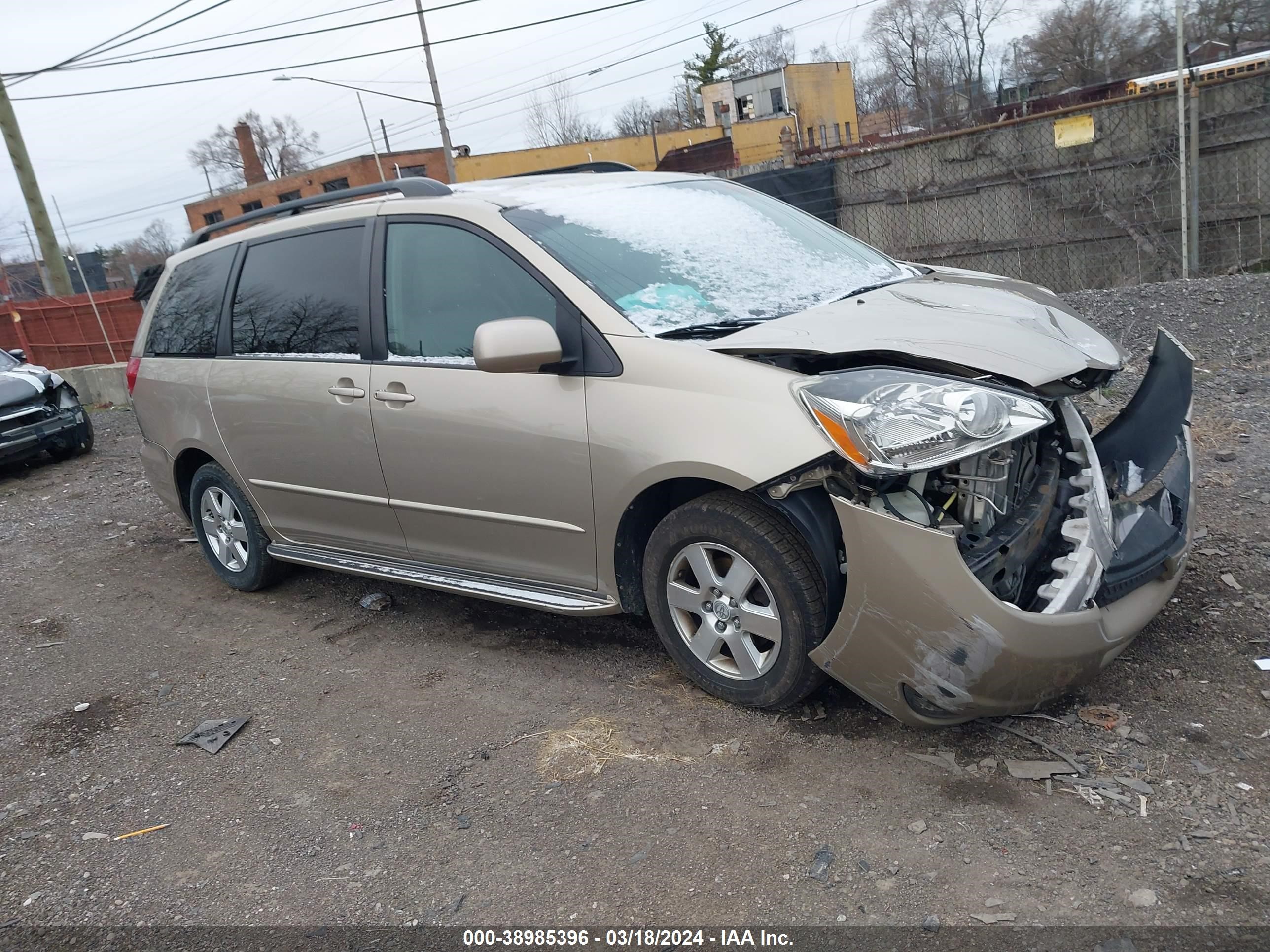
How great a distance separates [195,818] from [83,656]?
6.44ft

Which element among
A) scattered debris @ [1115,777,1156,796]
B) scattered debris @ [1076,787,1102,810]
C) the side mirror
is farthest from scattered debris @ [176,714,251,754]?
scattered debris @ [1115,777,1156,796]

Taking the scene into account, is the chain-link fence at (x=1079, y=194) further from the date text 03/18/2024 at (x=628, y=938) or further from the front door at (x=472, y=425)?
the date text 03/18/2024 at (x=628, y=938)

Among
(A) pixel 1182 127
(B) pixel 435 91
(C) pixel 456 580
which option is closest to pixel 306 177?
(B) pixel 435 91

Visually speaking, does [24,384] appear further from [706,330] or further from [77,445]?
[706,330]

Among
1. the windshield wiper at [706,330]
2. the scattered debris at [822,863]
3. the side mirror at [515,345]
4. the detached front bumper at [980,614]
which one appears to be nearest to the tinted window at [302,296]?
the side mirror at [515,345]

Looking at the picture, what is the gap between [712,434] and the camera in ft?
9.50

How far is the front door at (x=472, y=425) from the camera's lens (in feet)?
11.0

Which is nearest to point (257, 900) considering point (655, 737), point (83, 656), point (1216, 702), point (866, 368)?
point (655, 737)

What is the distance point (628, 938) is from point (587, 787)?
67 centimetres

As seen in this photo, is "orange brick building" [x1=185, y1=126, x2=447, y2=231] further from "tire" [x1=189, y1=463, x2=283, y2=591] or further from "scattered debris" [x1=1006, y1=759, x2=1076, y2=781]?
"scattered debris" [x1=1006, y1=759, x2=1076, y2=781]

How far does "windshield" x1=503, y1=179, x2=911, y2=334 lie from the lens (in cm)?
333

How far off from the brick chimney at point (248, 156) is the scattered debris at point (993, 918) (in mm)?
54101

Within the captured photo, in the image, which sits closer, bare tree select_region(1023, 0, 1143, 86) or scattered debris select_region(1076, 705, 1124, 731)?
scattered debris select_region(1076, 705, 1124, 731)

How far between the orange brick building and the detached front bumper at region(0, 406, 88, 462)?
3154 cm
